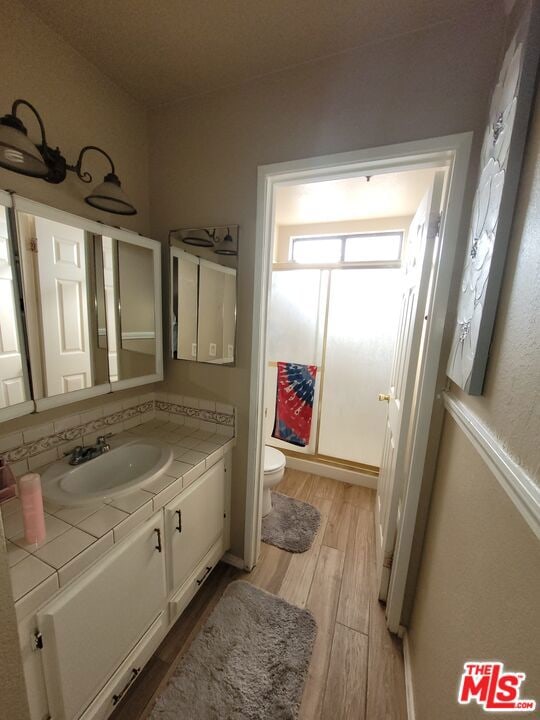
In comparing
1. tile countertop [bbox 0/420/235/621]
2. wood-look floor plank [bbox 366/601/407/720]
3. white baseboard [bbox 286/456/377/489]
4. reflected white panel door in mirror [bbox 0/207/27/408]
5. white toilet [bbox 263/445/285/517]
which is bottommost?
wood-look floor plank [bbox 366/601/407/720]

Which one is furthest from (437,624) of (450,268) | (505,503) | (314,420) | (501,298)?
(314,420)

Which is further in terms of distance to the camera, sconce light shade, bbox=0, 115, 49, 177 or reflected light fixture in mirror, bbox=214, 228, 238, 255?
reflected light fixture in mirror, bbox=214, 228, 238, 255

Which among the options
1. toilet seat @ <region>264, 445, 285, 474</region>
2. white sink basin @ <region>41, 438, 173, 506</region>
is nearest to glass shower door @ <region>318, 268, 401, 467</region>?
toilet seat @ <region>264, 445, 285, 474</region>

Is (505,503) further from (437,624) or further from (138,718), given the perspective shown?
(138,718)

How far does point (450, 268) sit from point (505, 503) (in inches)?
32.3

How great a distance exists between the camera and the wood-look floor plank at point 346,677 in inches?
41.1

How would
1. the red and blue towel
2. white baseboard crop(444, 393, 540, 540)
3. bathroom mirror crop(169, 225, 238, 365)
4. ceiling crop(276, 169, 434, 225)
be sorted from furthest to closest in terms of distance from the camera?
the red and blue towel → ceiling crop(276, 169, 434, 225) → bathroom mirror crop(169, 225, 238, 365) → white baseboard crop(444, 393, 540, 540)

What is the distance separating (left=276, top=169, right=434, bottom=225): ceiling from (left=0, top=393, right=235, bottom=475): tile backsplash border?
1339 mm

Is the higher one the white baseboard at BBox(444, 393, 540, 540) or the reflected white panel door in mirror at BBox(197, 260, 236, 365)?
the reflected white panel door in mirror at BBox(197, 260, 236, 365)

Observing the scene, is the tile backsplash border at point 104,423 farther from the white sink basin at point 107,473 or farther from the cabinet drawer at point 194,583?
the cabinet drawer at point 194,583

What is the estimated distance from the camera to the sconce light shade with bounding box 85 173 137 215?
3.84 feet

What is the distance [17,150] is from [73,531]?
121cm

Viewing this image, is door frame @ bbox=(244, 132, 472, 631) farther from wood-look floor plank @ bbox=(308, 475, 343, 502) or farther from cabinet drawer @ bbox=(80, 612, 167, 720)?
wood-look floor plank @ bbox=(308, 475, 343, 502)

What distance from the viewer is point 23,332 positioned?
1021mm
